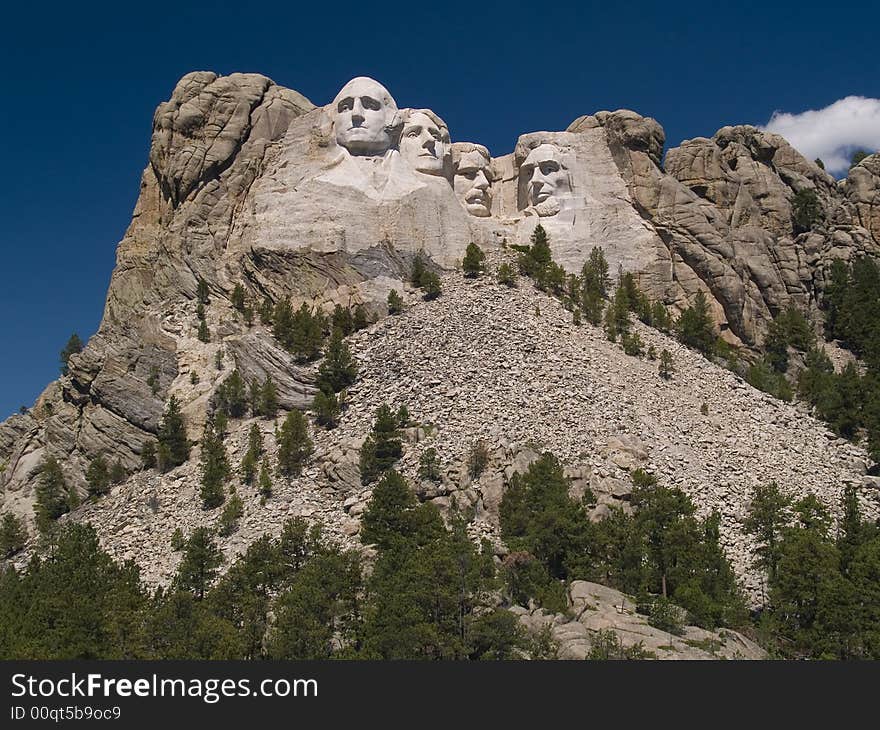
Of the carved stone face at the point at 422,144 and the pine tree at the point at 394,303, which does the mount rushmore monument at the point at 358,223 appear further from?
the pine tree at the point at 394,303

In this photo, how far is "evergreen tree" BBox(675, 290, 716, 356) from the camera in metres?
68.7

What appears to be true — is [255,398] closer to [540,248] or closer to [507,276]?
[507,276]

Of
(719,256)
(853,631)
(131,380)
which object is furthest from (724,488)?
(131,380)

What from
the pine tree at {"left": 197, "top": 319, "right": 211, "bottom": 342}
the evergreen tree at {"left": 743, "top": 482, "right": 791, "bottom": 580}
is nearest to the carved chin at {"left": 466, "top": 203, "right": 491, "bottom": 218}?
the pine tree at {"left": 197, "top": 319, "right": 211, "bottom": 342}

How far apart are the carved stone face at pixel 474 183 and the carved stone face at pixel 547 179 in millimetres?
2536

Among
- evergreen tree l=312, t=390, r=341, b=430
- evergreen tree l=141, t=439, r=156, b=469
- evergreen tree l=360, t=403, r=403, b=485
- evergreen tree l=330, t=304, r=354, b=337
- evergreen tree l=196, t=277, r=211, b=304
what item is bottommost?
evergreen tree l=360, t=403, r=403, b=485

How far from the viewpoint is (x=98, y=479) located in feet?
196

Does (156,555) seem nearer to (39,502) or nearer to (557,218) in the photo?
(39,502)

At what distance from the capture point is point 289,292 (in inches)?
2657

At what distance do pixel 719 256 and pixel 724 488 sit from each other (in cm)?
2222

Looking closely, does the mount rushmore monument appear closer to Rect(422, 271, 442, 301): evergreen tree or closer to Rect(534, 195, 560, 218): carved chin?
Rect(534, 195, 560, 218): carved chin

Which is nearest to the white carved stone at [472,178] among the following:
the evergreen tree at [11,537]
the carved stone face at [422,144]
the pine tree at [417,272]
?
the carved stone face at [422,144]

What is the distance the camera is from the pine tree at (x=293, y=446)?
5644 cm

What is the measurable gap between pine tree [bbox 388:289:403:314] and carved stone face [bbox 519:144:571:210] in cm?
1345
